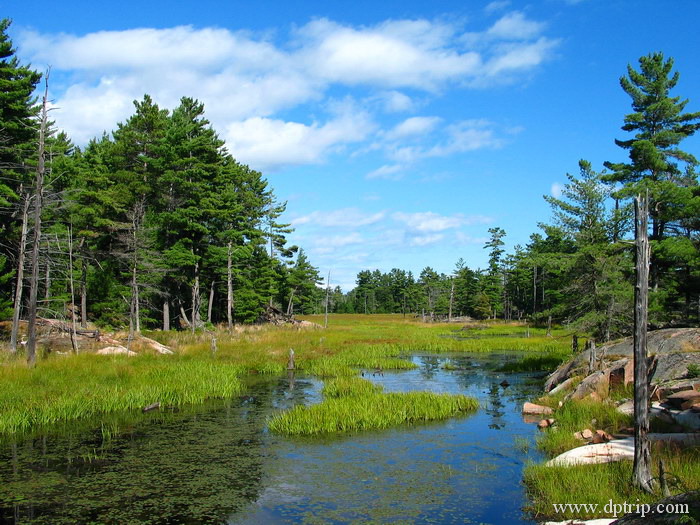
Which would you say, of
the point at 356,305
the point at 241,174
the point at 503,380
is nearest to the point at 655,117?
the point at 503,380

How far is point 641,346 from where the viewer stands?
9.32 meters

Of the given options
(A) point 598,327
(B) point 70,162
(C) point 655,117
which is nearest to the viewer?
(A) point 598,327

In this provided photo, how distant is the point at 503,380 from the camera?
2742cm

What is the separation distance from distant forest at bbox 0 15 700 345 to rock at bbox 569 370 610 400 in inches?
378

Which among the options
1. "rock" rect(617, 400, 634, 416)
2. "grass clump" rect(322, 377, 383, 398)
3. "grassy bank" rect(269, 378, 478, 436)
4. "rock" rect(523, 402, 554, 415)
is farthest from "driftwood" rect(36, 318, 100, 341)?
"rock" rect(617, 400, 634, 416)

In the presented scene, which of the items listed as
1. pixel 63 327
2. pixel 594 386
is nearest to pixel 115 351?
pixel 63 327

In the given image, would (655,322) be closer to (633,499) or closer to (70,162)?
(633,499)

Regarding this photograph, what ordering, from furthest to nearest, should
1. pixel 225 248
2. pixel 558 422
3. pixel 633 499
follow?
pixel 225 248 → pixel 558 422 → pixel 633 499

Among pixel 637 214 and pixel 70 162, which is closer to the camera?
pixel 637 214

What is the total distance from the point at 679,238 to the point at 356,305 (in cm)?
11313

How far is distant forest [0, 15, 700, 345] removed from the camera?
2781 cm

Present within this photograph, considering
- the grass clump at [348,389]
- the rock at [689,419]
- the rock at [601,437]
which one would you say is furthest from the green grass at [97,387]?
the rock at [689,419]

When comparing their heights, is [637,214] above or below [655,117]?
below

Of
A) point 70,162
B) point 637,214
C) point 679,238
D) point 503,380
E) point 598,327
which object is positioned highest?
point 70,162
